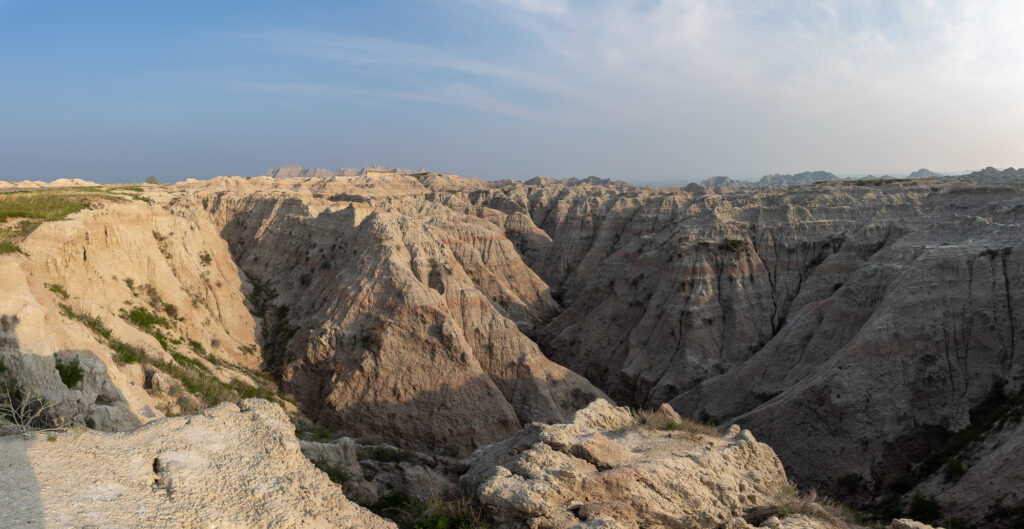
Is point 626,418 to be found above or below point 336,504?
below

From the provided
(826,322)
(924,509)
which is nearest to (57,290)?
(924,509)

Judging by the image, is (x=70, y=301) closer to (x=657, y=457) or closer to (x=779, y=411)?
(x=657, y=457)

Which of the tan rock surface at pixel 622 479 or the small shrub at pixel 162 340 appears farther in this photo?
the small shrub at pixel 162 340

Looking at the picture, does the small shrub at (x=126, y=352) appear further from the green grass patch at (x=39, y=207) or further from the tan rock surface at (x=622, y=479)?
the tan rock surface at (x=622, y=479)

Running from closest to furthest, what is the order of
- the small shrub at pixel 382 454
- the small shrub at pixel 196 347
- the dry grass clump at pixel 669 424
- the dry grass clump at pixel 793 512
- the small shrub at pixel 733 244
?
the dry grass clump at pixel 793 512
the dry grass clump at pixel 669 424
the small shrub at pixel 382 454
the small shrub at pixel 196 347
the small shrub at pixel 733 244

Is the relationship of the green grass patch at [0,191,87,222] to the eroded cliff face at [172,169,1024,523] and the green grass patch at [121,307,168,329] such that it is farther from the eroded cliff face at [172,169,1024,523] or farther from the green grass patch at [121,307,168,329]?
the eroded cliff face at [172,169,1024,523]

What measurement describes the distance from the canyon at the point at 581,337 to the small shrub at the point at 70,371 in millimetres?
98

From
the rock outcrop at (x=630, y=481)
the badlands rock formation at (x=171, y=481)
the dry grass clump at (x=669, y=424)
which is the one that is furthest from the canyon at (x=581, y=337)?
the badlands rock formation at (x=171, y=481)

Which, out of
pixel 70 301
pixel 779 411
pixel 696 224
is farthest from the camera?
pixel 696 224

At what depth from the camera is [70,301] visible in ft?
68.9

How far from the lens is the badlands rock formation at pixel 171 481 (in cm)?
694

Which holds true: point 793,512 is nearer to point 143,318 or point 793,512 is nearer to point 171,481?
point 171,481

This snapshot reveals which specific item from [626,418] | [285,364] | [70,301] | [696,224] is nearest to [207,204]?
[285,364]

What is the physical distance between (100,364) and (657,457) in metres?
13.6
